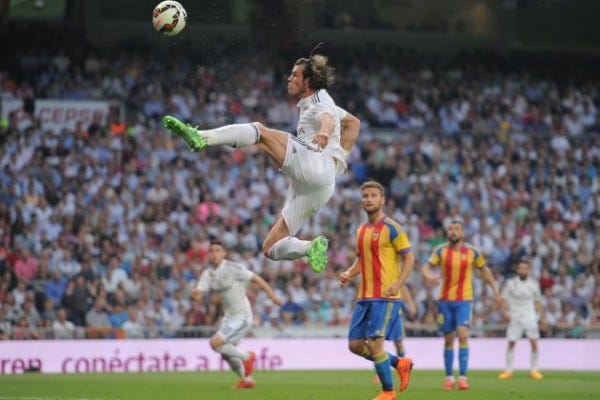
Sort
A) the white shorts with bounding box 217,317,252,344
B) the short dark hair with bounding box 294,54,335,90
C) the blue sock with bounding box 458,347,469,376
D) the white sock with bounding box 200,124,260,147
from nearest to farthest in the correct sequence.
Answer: the white sock with bounding box 200,124,260,147 → the short dark hair with bounding box 294,54,335,90 → the blue sock with bounding box 458,347,469,376 → the white shorts with bounding box 217,317,252,344

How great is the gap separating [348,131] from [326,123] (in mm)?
1014

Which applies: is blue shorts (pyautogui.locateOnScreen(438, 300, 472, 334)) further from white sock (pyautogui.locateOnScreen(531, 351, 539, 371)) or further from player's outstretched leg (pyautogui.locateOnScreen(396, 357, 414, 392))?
player's outstretched leg (pyautogui.locateOnScreen(396, 357, 414, 392))

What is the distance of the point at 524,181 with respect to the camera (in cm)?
2972

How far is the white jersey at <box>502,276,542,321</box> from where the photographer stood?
21609 mm

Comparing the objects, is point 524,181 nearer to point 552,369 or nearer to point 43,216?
point 552,369

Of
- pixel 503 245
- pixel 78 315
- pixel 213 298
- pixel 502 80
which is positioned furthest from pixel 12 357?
pixel 502 80

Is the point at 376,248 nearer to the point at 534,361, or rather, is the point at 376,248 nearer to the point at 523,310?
the point at 523,310

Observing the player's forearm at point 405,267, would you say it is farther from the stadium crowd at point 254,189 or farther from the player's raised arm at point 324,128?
the stadium crowd at point 254,189

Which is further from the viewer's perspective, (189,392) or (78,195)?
(78,195)

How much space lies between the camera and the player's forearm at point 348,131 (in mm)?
12711

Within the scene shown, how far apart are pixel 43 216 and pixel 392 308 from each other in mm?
12528

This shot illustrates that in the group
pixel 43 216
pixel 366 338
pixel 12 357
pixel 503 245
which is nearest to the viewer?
pixel 366 338

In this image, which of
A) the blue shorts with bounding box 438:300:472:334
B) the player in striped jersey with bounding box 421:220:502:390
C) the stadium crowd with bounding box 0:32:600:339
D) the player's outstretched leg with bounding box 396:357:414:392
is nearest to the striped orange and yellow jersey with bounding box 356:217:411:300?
the player's outstretched leg with bounding box 396:357:414:392

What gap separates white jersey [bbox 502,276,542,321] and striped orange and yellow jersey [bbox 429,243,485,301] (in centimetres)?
350
